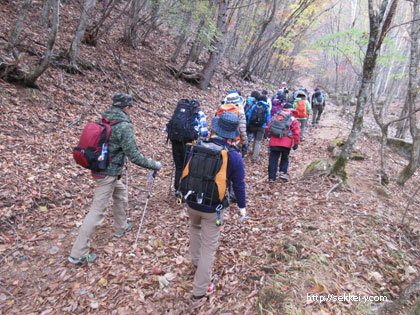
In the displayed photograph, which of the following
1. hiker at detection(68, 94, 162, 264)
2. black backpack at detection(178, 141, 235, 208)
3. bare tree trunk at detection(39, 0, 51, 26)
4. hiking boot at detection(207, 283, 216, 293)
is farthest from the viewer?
bare tree trunk at detection(39, 0, 51, 26)

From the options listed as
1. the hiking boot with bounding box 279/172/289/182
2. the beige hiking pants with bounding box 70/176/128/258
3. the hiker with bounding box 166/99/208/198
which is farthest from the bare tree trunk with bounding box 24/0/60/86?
the hiking boot with bounding box 279/172/289/182

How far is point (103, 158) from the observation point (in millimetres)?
3719

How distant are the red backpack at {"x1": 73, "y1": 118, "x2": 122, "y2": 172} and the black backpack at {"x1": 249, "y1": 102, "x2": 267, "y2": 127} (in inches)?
208

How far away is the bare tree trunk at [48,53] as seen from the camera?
22.0 feet

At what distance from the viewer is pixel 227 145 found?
11.1 feet

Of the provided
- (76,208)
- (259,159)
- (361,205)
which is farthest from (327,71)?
(76,208)

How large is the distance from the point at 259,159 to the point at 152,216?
5.03 m

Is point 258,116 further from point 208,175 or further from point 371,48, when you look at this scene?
point 208,175

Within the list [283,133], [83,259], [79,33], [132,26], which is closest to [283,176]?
[283,133]

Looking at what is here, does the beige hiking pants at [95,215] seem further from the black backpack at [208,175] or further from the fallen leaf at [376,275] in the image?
the fallen leaf at [376,275]

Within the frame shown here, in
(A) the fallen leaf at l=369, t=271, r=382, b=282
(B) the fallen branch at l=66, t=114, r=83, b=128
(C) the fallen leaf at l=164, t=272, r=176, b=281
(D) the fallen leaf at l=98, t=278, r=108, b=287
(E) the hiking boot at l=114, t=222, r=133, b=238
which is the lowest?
(D) the fallen leaf at l=98, t=278, r=108, b=287

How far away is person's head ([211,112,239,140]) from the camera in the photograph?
335 cm

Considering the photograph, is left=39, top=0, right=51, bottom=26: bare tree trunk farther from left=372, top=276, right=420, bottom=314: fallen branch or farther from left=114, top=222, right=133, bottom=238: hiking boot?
left=372, top=276, right=420, bottom=314: fallen branch

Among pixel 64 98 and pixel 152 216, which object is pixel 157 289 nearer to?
pixel 152 216
